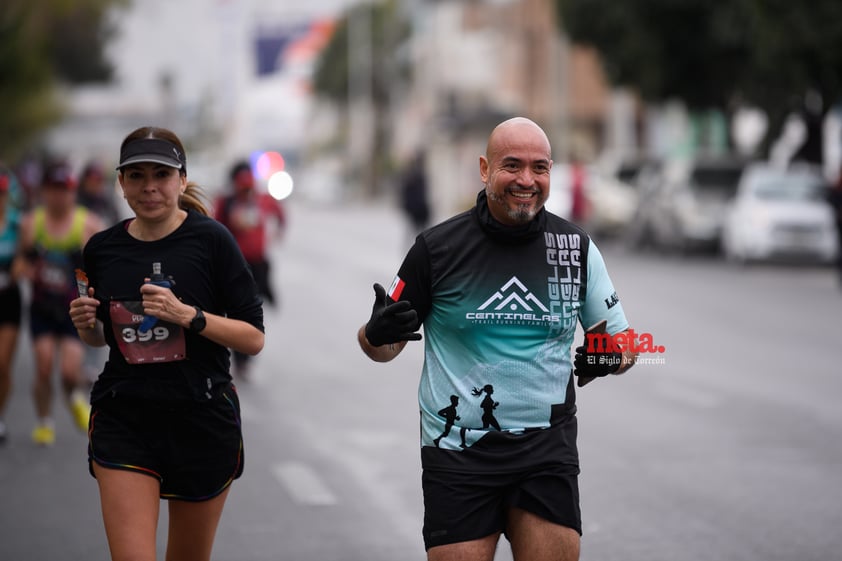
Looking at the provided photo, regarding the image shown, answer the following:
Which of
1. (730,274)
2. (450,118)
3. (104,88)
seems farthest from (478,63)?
(730,274)

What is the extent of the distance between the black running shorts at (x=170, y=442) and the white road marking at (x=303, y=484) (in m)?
3.44

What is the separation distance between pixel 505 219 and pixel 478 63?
3081 inches

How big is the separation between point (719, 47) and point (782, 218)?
7448 mm

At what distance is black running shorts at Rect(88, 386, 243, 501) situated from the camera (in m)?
4.97

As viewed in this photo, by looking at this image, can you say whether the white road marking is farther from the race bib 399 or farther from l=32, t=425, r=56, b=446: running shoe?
the race bib 399

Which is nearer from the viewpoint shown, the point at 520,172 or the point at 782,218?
the point at 520,172

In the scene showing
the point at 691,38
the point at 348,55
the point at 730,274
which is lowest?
the point at 730,274

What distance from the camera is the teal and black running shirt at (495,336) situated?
4.59 m

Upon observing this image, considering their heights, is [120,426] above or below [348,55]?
below

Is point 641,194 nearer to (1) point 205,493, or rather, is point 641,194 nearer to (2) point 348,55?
(1) point 205,493

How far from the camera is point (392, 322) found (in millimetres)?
4500

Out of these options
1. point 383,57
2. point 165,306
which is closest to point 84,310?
point 165,306

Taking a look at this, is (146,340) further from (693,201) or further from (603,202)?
(603,202)

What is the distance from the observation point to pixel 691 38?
3353 cm
